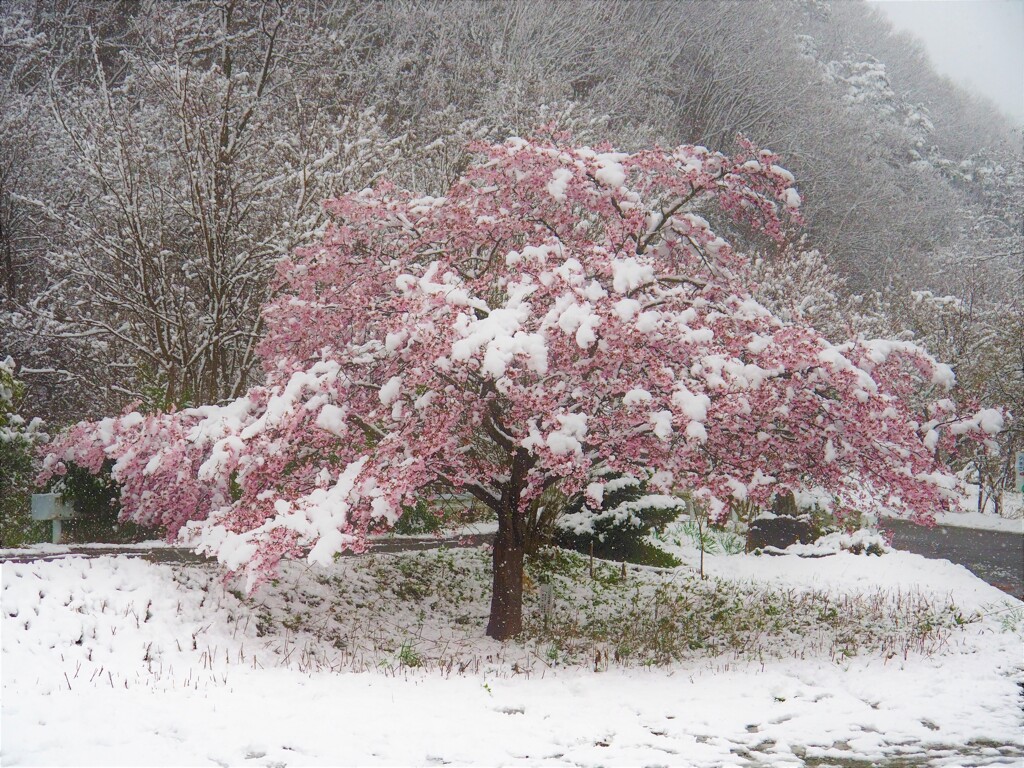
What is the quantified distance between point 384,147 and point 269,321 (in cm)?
513

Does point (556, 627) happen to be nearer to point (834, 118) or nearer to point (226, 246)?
point (226, 246)

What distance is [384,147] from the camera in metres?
12.0

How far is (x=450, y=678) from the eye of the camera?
18.9ft

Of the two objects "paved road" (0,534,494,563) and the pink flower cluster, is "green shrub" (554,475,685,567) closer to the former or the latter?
"paved road" (0,534,494,563)

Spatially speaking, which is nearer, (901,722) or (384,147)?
(901,722)

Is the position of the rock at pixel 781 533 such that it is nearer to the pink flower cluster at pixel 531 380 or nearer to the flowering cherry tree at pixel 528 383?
the pink flower cluster at pixel 531 380

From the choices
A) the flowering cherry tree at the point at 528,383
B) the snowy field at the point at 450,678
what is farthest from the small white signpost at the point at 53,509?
the snowy field at the point at 450,678

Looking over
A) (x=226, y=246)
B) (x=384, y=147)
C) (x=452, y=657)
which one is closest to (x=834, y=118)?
(x=384, y=147)

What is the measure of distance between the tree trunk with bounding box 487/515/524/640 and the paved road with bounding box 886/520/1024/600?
8124 millimetres

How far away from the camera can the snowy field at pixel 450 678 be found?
410 cm

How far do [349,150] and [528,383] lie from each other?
647 cm

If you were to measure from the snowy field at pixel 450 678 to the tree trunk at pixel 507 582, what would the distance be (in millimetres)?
331

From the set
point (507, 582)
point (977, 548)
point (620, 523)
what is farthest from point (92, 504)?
point (977, 548)

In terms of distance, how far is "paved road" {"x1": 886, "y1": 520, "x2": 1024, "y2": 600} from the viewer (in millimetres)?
13969
